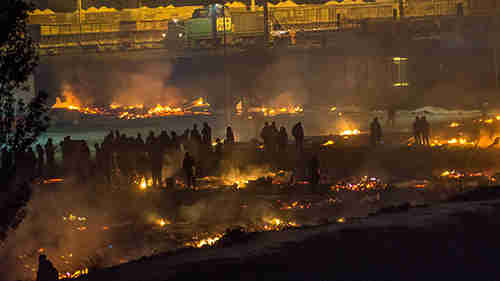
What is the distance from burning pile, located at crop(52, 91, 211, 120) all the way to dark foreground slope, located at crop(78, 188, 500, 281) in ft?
148

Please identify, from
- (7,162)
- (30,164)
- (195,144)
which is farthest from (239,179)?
(7,162)

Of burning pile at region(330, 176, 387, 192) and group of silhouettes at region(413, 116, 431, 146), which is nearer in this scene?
burning pile at region(330, 176, 387, 192)

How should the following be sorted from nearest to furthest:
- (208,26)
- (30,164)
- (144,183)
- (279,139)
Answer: (30,164) → (144,183) → (279,139) → (208,26)

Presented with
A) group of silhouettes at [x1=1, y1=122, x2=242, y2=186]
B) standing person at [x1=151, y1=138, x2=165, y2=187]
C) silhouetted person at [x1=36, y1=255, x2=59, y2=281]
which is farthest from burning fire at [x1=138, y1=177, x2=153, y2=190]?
silhouetted person at [x1=36, y1=255, x2=59, y2=281]

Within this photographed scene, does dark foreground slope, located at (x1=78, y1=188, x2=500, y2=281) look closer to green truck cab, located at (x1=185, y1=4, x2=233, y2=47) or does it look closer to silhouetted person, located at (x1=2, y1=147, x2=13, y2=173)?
silhouetted person, located at (x1=2, y1=147, x2=13, y2=173)

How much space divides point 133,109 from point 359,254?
2015 inches

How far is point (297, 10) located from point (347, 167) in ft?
130

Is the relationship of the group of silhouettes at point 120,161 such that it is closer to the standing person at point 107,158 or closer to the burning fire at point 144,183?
the standing person at point 107,158

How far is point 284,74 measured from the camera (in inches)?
2274

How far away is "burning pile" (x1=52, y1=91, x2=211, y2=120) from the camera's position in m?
58.7

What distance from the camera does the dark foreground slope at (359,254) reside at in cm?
1041

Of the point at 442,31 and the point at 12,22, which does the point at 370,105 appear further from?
the point at 12,22

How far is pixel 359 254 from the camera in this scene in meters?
11.3

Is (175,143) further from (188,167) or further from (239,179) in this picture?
(188,167)
